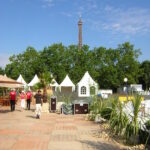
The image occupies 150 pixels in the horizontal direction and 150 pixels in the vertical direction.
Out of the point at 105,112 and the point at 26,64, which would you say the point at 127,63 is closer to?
the point at 26,64

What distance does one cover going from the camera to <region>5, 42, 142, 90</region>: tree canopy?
1978 inches

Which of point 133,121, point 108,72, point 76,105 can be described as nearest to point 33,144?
point 133,121

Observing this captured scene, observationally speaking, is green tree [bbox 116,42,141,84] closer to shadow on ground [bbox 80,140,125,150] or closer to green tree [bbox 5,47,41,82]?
green tree [bbox 5,47,41,82]

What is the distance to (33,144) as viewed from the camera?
26.4ft

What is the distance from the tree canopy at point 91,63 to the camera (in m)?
50.2

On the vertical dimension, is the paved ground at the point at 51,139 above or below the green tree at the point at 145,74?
below

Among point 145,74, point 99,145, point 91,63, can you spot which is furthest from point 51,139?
point 145,74

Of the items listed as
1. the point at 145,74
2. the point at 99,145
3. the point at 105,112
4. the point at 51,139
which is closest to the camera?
the point at 99,145

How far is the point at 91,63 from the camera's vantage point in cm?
5125

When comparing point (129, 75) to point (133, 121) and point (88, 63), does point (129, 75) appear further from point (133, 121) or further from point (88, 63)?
point (133, 121)

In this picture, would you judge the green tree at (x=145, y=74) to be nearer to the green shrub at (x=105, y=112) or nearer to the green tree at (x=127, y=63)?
the green tree at (x=127, y=63)

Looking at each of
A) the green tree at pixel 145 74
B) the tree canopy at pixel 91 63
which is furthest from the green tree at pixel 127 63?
the green tree at pixel 145 74

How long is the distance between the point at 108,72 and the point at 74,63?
23.2ft

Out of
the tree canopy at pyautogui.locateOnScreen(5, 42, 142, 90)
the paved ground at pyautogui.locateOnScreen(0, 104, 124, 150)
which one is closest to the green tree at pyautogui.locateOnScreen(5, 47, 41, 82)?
the tree canopy at pyautogui.locateOnScreen(5, 42, 142, 90)
